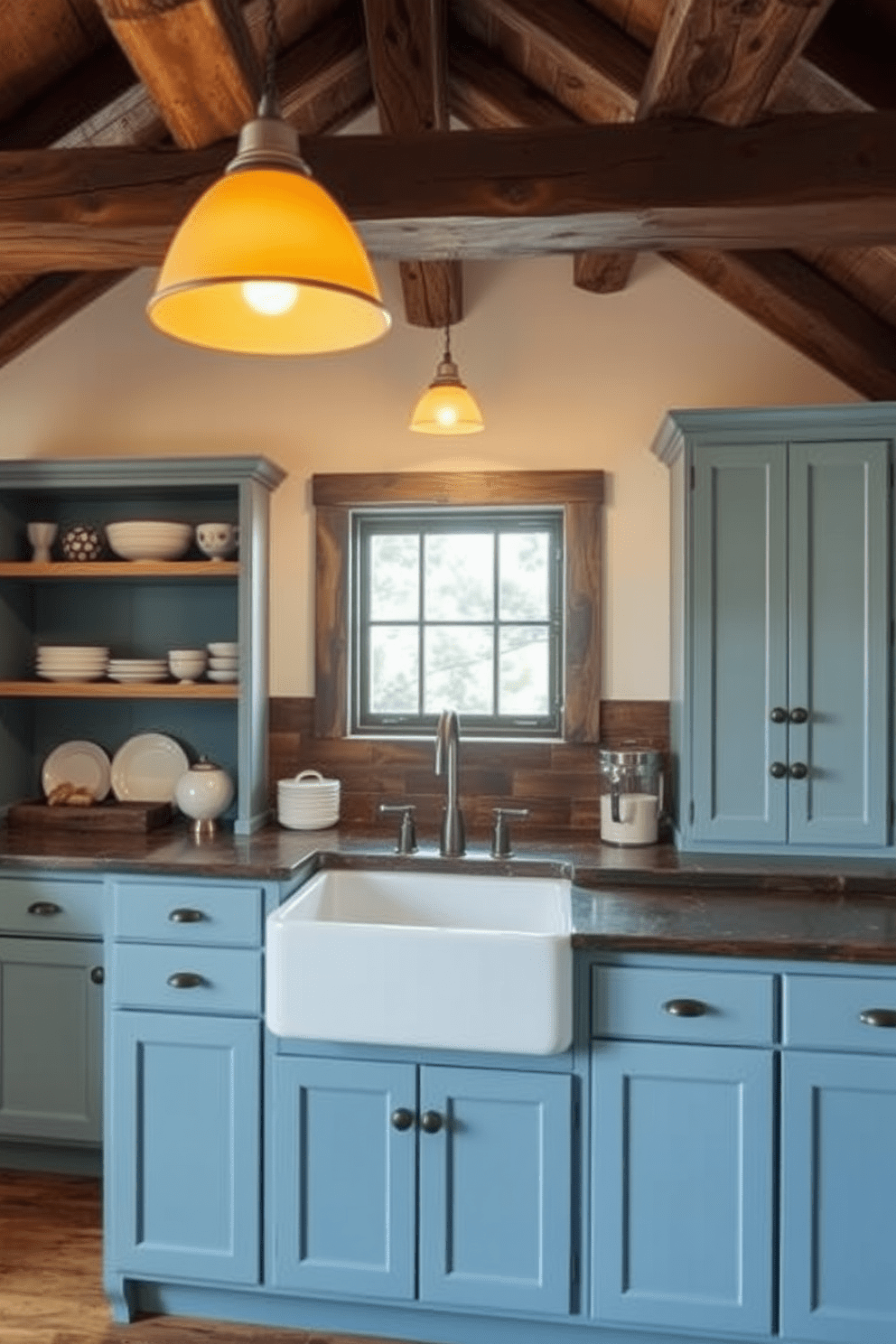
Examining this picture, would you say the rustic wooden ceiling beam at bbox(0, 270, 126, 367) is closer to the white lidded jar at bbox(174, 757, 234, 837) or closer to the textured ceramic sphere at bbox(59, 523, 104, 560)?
the textured ceramic sphere at bbox(59, 523, 104, 560)

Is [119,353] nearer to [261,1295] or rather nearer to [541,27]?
[541,27]

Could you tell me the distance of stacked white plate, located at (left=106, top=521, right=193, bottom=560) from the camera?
2.96m

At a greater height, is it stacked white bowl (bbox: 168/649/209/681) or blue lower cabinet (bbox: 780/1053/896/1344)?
stacked white bowl (bbox: 168/649/209/681)

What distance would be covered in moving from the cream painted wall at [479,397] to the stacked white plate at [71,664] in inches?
21.0

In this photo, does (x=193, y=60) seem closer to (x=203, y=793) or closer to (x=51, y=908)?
(x=203, y=793)

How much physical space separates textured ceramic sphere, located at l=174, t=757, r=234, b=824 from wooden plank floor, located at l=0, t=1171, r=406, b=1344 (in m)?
1.06

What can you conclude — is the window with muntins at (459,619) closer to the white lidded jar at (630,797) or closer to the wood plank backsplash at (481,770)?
the wood plank backsplash at (481,770)

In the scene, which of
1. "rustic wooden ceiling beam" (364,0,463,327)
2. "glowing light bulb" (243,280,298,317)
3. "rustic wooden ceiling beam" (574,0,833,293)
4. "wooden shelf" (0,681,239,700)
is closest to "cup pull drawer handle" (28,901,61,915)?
"wooden shelf" (0,681,239,700)

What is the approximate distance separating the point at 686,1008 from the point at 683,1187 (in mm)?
360

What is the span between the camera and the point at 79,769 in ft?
10.3

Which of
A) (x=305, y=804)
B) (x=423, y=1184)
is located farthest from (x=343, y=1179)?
(x=305, y=804)

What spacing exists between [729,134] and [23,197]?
1433 millimetres

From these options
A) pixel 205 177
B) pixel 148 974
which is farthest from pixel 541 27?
pixel 148 974

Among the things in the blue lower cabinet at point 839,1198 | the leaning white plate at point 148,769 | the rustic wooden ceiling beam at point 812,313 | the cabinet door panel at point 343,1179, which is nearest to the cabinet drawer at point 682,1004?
the blue lower cabinet at point 839,1198
